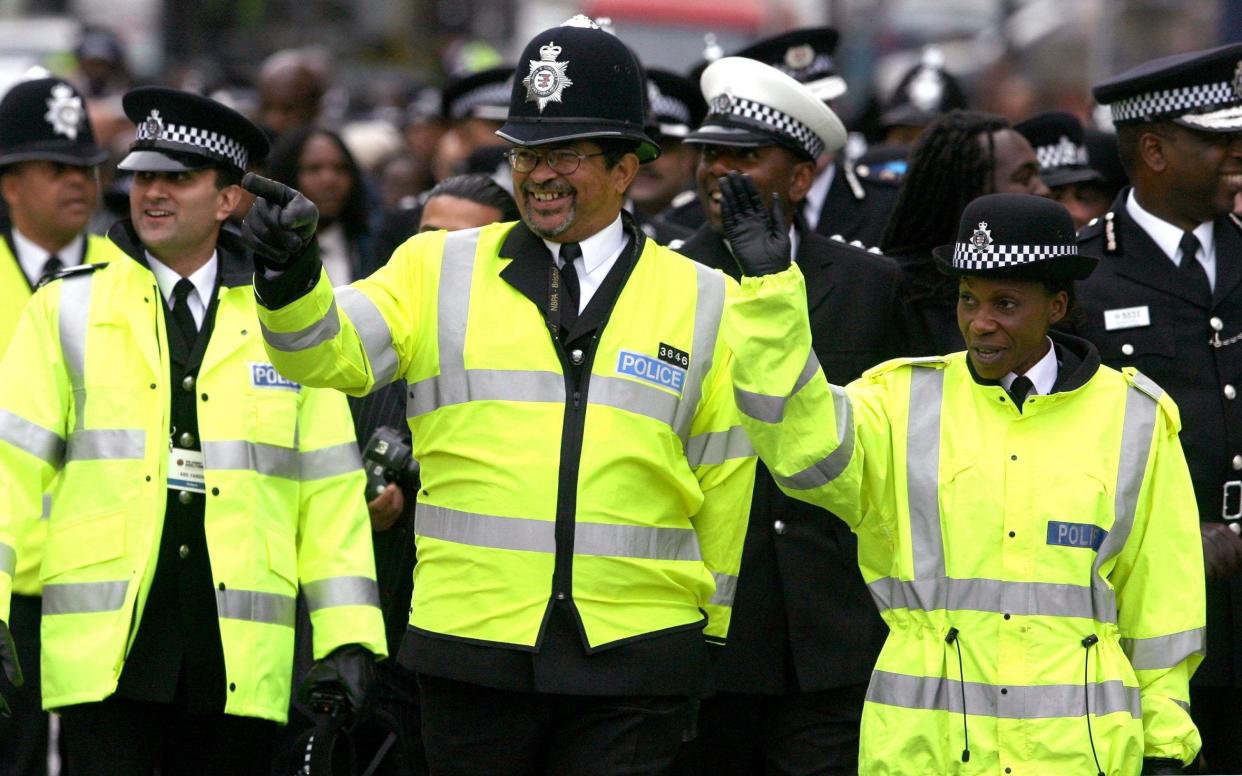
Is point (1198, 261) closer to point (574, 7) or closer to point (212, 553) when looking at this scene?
point (212, 553)

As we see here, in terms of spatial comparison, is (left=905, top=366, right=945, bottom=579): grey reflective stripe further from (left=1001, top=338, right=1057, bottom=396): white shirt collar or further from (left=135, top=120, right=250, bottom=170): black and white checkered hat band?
(left=135, top=120, right=250, bottom=170): black and white checkered hat band

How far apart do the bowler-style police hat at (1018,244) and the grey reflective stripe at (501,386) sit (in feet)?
3.60

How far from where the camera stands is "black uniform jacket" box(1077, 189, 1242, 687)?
6.87 meters

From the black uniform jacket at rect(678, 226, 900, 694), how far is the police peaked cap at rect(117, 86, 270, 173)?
5.42 ft

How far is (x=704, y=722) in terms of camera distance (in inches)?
282

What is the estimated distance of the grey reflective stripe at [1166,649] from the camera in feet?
18.5

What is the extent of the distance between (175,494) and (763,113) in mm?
2289

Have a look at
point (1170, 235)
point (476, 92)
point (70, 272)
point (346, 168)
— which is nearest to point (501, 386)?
point (70, 272)

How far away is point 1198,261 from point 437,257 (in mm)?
2679

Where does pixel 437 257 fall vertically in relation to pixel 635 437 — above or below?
above

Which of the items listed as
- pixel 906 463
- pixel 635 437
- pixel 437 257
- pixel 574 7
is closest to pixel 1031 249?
pixel 906 463

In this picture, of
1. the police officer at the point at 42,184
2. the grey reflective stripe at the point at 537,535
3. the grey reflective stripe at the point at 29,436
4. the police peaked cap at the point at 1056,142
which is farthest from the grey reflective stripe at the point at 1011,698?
the police officer at the point at 42,184

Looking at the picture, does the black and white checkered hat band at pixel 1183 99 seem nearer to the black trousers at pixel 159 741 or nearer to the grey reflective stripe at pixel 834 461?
the grey reflective stripe at pixel 834 461

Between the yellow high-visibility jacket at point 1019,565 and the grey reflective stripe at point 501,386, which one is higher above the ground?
the grey reflective stripe at point 501,386
